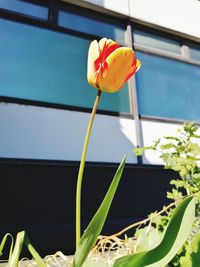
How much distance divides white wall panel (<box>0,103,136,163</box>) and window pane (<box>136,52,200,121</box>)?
1.80 ft

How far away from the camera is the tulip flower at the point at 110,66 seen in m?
0.53

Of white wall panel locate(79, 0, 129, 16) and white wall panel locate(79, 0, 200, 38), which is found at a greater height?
white wall panel locate(79, 0, 200, 38)

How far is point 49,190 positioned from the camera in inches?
96.4

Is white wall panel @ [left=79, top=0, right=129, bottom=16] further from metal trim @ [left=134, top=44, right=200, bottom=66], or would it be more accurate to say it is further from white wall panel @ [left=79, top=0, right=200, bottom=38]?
metal trim @ [left=134, top=44, right=200, bottom=66]

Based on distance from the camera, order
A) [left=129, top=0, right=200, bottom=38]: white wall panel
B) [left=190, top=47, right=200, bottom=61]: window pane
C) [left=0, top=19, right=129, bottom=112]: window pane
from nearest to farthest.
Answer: [left=0, top=19, right=129, bottom=112]: window pane < [left=129, top=0, right=200, bottom=38]: white wall panel < [left=190, top=47, right=200, bottom=61]: window pane

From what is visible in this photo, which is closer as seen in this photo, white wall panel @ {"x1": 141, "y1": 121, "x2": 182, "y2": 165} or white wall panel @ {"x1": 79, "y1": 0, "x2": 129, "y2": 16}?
white wall panel @ {"x1": 141, "y1": 121, "x2": 182, "y2": 165}

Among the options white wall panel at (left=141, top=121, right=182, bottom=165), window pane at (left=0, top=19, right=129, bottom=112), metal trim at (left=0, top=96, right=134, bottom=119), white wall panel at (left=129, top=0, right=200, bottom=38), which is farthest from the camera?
white wall panel at (left=129, top=0, right=200, bottom=38)

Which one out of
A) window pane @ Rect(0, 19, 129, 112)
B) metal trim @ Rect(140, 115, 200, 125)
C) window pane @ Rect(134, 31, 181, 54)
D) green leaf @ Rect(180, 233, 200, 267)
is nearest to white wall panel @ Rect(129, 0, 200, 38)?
window pane @ Rect(134, 31, 181, 54)

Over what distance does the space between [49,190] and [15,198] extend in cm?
29

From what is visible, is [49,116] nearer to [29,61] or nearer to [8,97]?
[8,97]

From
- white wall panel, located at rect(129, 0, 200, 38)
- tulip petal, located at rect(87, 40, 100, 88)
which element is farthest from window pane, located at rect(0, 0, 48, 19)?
tulip petal, located at rect(87, 40, 100, 88)

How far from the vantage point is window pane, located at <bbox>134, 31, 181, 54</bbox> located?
153 inches

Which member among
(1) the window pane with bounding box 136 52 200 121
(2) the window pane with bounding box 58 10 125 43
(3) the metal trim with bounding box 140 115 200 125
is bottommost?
(3) the metal trim with bounding box 140 115 200 125

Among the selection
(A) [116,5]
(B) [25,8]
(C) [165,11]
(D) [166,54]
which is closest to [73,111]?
(B) [25,8]
